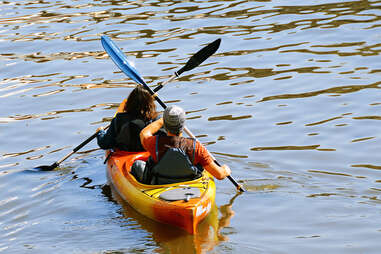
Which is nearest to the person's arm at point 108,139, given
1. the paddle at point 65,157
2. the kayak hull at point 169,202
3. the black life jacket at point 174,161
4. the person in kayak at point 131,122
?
the person in kayak at point 131,122

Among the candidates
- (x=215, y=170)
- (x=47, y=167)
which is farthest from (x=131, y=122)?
(x=47, y=167)

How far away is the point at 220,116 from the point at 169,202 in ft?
12.7

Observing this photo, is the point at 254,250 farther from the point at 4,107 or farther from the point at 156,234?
the point at 4,107

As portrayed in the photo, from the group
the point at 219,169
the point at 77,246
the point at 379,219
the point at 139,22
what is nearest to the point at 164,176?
the point at 219,169

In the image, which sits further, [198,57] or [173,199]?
[198,57]

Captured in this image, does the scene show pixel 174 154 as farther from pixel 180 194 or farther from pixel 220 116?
pixel 220 116

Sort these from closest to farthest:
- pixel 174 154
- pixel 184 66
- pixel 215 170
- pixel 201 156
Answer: pixel 174 154 < pixel 201 156 < pixel 215 170 < pixel 184 66

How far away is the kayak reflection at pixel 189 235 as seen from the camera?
6617mm

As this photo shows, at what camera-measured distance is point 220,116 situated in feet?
34.4

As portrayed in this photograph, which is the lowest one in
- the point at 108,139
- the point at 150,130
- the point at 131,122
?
the point at 108,139

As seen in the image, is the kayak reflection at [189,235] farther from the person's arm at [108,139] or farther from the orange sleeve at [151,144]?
the person's arm at [108,139]

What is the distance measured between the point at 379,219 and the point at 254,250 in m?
1.40

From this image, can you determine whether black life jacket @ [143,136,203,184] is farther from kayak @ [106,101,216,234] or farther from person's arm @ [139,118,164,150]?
person's arm @ [139,118,164,150]

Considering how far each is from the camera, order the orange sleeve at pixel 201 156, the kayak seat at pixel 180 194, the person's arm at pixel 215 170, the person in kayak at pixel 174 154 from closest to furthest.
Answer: the kayak seat at pixel 180 194, the person in kayak at pixel 174 154, the orange sleeve at pixel 201 156, the person's arm at pixel 215 170
